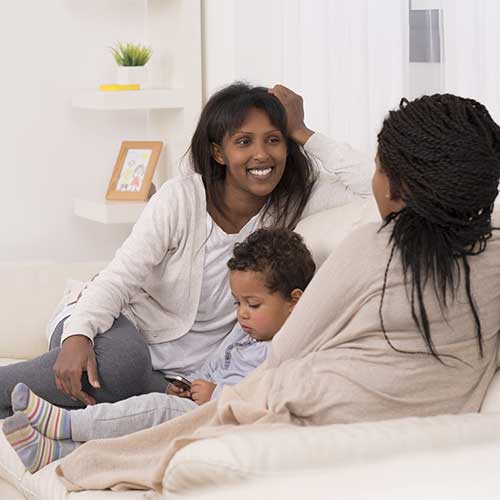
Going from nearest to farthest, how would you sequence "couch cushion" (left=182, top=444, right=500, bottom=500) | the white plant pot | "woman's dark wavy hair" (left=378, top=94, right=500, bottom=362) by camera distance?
1. "couch cushion" (left=182, top=444, right=500, bottom=500)
2. "woman's dark wavy hair" (left=378, top=94, right=500, bottom=362)
3. the white plant pot

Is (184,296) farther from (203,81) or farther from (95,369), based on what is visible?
(203,81)

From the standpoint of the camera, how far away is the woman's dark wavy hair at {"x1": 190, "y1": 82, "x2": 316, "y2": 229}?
267cm

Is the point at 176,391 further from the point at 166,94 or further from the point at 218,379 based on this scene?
the point at 166,94

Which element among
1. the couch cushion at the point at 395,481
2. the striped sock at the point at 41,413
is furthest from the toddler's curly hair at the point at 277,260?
the couch cushion at the point at 395,481

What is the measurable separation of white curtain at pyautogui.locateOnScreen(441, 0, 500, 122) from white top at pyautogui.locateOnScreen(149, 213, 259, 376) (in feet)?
3.29

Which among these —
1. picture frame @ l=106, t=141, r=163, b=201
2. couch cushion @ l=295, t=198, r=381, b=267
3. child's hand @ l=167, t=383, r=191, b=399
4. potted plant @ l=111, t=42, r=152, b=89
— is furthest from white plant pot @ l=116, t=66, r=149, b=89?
child's hand @ l=167, t=383, r=191, b=399

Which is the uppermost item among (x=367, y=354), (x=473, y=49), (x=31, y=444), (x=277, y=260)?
(x=473, y=49)

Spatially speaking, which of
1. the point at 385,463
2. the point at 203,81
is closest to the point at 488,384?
the point at 385,463

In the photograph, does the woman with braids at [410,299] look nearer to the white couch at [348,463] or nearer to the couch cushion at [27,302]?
the white couch at [348,463]

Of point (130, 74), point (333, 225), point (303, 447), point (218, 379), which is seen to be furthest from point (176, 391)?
point (130, 74)

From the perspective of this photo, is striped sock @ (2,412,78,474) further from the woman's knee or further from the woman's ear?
the woman's ear

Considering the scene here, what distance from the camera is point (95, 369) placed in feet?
8.10

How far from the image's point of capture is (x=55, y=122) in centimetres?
403

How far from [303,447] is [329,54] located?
2.23m
